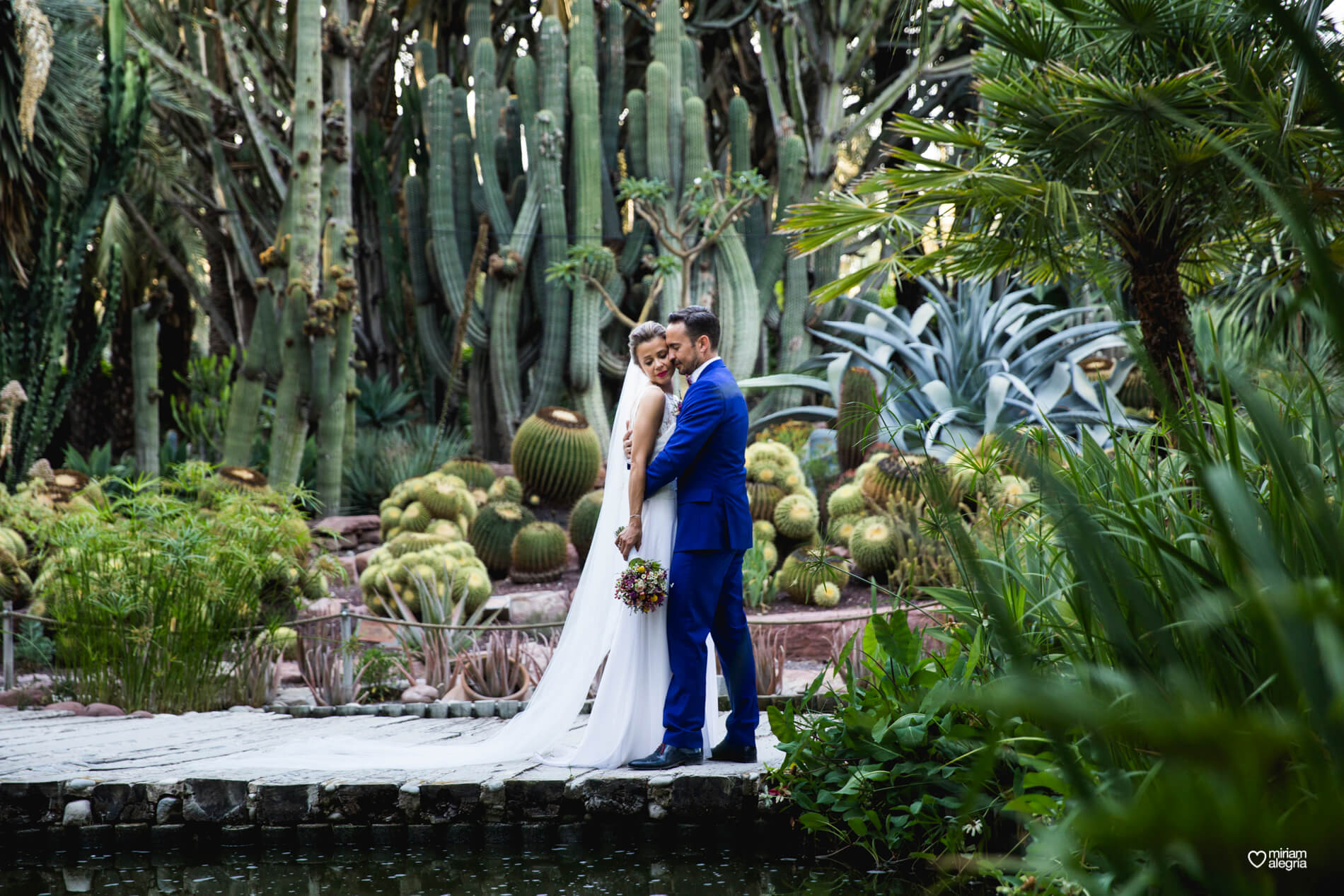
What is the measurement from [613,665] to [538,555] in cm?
527

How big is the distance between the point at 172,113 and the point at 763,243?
7953 millimetres

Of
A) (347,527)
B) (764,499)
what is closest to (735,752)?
(764,499)

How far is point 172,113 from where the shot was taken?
1406 cm

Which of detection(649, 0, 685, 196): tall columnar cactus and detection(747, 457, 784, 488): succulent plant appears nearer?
detection(747, 457, 784, 488): succulent plant

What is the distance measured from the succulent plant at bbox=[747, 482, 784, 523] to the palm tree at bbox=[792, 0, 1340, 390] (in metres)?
2.53

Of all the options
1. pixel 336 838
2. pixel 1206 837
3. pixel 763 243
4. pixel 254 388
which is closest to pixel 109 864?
pixel 336 838

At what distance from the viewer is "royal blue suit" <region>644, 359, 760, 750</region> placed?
150 inches

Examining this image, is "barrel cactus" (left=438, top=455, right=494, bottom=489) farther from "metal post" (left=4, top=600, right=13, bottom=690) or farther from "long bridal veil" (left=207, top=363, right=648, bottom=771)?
"long bridal veil" (left=207, top=363, right=648, bottom=771)

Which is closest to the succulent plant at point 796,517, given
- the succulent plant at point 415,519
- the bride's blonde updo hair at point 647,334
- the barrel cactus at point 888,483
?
the barrel cactus at point 888,483

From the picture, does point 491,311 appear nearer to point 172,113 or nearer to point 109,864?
point 172,113

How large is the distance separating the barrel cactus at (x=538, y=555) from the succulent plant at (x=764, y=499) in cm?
172

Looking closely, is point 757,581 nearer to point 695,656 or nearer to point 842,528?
point 842,528

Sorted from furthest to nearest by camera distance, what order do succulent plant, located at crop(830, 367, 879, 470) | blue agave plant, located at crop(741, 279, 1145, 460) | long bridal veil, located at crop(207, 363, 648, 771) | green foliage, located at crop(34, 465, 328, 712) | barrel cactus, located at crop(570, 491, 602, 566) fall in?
succulent plant, located at crop(830, 367, 879, 470) < blue agave plant, located at crop(741, 279, 1145, 460) < barrel cactus, located at crop(570, 491, 602, 566) < green foliage, located at crop(34, 465, 328, 712) < long bridal veil, located at crop(207, 363, 648, 771)

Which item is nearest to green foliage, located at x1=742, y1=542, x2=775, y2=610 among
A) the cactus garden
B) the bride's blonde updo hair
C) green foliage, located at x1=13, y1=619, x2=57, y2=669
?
the cactus garden
